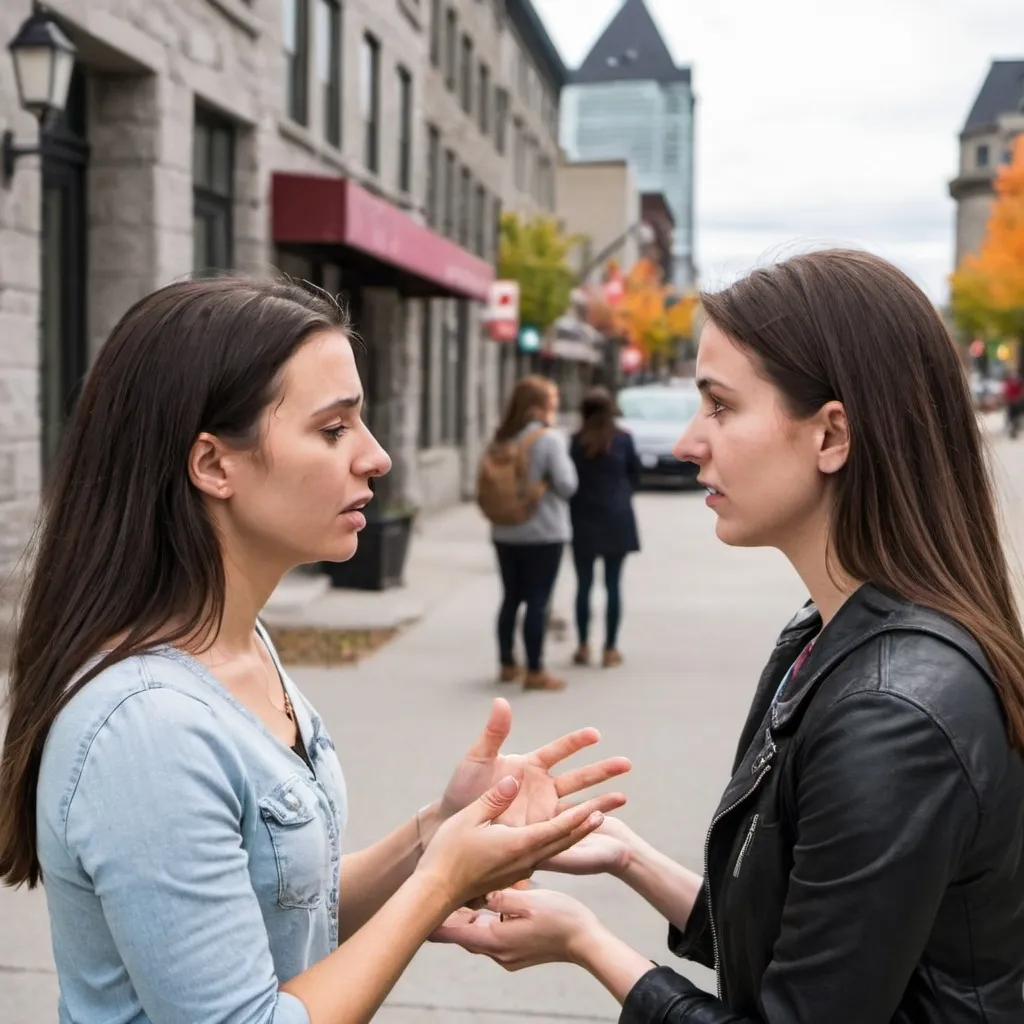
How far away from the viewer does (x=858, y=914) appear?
Result: 1.49 meters

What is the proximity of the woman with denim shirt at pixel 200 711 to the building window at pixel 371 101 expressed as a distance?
1572 cm

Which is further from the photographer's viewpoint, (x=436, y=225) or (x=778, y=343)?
(x=436, y=225)

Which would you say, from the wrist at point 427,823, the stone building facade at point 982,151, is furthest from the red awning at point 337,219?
the stone building facade at point 982,151

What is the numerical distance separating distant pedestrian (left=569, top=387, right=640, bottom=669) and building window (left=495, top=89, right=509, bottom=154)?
66.3 ft

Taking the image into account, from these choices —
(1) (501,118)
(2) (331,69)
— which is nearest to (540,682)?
(2) (331,69)

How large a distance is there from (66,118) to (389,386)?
8.24 m

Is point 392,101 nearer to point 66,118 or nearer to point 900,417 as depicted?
point 66,118

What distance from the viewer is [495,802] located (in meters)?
1.83

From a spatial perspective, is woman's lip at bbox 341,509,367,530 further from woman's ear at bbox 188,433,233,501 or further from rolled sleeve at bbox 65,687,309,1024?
rolled sleeve at bbox 65,687,309,1024

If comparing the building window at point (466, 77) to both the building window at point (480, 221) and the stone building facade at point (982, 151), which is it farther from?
the stone building facade at point (982, 151)

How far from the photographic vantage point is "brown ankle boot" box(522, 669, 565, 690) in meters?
8.21

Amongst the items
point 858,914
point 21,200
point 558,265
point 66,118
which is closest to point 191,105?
point 66,118

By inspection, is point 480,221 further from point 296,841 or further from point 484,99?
point 296,841

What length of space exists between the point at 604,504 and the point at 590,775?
707cm
